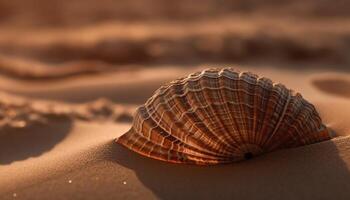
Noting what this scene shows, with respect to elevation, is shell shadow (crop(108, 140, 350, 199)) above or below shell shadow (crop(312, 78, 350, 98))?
below

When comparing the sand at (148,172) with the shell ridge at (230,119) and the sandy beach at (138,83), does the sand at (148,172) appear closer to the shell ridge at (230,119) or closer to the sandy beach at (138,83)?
the sandy beach at (138,83)

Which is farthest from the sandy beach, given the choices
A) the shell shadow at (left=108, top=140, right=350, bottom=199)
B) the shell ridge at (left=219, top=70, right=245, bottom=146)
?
the shell ridge at (left=219, top=70, right=245, bottom=146)

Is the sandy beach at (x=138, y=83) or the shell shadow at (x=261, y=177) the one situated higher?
the sandy beach at (x=138, y=83)

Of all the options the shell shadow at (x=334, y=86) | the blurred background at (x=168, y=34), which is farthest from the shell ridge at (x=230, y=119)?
the blurred background at (x=168, y=34)

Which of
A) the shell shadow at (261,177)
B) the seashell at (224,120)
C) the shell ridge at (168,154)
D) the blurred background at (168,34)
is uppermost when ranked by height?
the blurred background at (168,34)

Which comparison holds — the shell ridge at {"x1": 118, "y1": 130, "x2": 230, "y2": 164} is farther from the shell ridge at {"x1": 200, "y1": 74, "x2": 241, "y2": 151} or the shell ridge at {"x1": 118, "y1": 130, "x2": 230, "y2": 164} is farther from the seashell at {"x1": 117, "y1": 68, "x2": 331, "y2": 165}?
the shell ridge at {"x1": 200, "y1": 74, "x2": 241, "y2": 151}

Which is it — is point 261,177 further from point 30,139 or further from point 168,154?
point 30,139

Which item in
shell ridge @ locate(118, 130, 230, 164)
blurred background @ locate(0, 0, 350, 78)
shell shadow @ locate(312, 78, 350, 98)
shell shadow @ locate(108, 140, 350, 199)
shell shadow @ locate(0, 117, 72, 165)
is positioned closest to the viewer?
shell shadow @ locate(108, 140, 350, 199)

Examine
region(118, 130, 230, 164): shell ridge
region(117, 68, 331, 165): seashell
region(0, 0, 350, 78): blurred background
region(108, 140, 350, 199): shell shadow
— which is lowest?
region(108, 140, 350, 199): shell shadow

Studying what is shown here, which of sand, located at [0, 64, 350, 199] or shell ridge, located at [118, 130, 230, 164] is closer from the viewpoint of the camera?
sand, located at [0, 64, 350, 199]

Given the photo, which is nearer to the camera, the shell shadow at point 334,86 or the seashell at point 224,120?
the seashell at point 224,120
